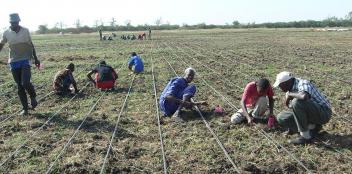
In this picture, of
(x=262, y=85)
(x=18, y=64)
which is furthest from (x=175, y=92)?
(x=18, y=64)

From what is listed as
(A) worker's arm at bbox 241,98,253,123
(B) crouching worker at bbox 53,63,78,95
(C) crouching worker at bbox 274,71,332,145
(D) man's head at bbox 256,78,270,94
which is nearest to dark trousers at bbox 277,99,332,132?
(C) crouching worker at bbox 274,71,332,145

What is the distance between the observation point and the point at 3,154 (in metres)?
6.53

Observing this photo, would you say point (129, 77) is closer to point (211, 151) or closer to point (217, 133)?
point (217, 133)

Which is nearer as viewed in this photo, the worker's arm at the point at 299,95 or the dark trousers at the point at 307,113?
the worker's arm at the point at 299,95

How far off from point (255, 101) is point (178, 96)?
156 cm

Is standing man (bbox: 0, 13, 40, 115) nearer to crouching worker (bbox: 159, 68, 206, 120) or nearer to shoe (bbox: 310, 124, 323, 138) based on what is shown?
crouching worker (bbox: 159, 68, 206, 120)

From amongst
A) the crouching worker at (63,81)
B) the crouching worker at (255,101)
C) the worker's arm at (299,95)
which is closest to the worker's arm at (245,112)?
the crouching worker at (255,101)

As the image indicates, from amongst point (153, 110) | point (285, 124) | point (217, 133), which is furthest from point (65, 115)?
point (285, 124)

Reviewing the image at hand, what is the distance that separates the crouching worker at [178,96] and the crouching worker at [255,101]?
3.26ft

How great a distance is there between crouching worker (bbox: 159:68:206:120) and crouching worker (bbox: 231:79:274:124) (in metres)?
1.00

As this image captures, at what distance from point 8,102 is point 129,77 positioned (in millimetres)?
4593

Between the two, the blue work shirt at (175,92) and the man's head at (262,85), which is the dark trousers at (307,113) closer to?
the man's head at (262,85)

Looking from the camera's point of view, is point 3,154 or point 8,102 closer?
point 3,154

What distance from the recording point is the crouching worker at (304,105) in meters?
6.36
